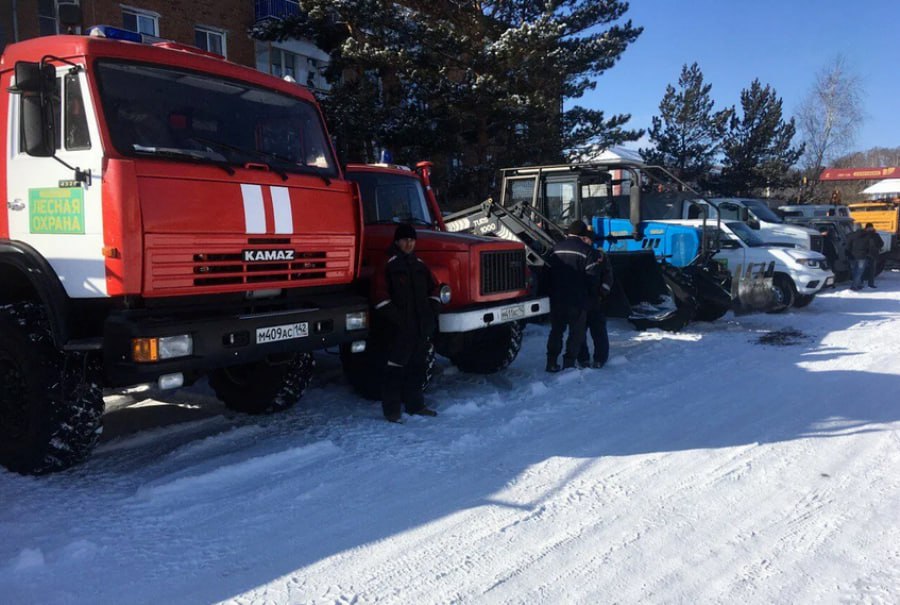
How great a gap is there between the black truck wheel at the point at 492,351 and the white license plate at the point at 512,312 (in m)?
0.57

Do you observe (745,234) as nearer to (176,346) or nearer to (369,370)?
(369,370)

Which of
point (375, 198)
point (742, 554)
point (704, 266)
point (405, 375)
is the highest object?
point (375, 198)

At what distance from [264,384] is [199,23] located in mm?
17382

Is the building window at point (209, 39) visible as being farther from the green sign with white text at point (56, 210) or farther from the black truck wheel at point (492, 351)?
the green sign with white text at point (56, 210)

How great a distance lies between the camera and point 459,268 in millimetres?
6312

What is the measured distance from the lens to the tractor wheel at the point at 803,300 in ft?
43.9

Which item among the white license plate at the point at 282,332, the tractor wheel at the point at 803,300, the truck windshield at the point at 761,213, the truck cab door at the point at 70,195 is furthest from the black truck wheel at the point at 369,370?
the truck windshield at the point at 761,213

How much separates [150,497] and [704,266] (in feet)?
31.1

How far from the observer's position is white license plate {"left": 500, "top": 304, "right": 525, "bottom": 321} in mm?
6621

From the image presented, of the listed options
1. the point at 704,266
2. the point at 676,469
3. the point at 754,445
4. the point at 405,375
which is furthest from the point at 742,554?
the point at 704,266

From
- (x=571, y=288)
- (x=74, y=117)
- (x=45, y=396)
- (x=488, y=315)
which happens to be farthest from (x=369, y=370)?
(x=74, y=117)

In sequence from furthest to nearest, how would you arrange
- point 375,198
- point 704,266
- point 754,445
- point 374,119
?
point 374,119
point 704,266
point 375,198
point 754,445

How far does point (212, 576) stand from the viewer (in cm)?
336

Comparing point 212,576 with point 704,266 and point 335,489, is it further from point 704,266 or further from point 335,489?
point 704,266
